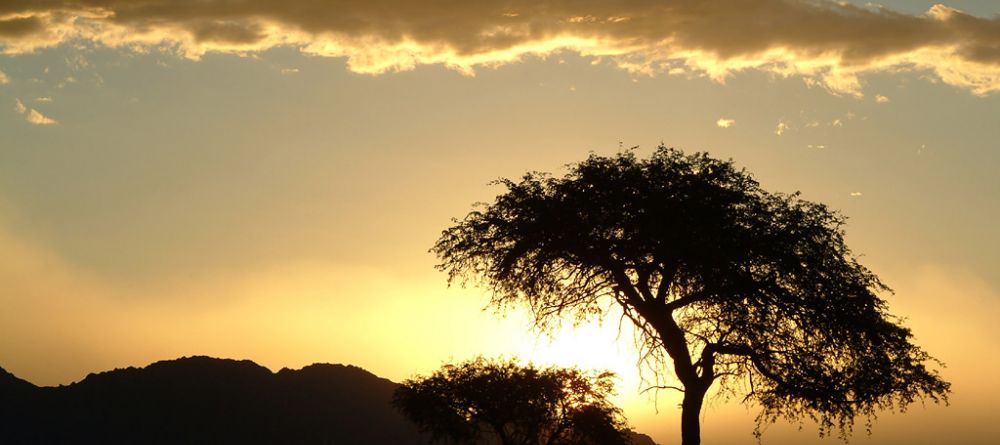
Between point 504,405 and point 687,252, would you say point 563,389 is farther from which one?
point 687,252

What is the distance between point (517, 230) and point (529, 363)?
963 inches

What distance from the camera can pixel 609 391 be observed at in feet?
196

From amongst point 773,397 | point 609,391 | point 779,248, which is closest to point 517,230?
point 779,248

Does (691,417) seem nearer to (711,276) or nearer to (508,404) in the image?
(711,276)

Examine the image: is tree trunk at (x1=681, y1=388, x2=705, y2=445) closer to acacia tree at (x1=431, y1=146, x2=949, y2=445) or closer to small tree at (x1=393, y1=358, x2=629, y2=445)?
acacia tree at (x1=431, y1=146, x2=949, y2=445)

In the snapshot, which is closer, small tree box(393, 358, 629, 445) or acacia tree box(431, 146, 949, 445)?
acacia tree box(431, 146, 949, 445)

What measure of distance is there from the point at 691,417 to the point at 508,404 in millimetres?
23790

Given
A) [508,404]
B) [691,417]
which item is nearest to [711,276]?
[691,417]

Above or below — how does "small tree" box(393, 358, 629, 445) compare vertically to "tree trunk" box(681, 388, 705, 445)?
above

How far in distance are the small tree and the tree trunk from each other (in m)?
22.4

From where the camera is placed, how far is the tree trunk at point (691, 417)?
109ft

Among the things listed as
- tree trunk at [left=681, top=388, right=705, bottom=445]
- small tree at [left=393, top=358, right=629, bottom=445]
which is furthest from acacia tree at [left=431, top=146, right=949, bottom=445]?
small tree at [left=393, top=358, right=629, bottom=445]

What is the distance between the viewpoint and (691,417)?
3316 centimetres

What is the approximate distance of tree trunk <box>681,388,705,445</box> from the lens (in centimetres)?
3309
